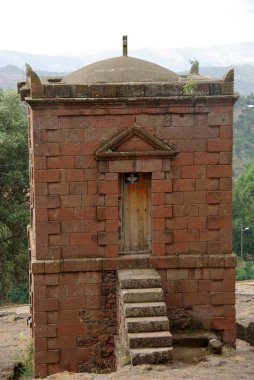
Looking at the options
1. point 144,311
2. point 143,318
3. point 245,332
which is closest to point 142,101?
point 144,311

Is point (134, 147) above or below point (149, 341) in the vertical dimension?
above

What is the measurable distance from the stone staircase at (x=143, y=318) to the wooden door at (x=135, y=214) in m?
0.63

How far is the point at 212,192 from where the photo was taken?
42.6 ft

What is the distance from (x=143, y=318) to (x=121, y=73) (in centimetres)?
511

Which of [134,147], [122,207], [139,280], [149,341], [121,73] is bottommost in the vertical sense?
[149,341]

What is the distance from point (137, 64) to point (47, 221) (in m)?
3.97

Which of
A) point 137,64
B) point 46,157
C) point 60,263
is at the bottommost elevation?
point 60,263

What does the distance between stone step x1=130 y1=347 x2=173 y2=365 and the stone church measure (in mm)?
1800

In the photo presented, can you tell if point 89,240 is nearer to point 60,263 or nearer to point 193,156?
point 60,263

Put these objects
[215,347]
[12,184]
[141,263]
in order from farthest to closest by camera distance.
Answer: [12,184]
[141,263]
[215,347]

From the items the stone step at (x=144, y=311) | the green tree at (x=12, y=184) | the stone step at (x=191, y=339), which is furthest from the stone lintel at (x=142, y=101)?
the green tree at (x=12, y=184)

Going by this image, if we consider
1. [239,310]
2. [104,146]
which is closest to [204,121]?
[104,146]

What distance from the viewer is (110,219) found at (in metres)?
12.9

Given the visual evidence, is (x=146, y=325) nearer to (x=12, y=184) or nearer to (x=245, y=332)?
(x=245, y=332)
